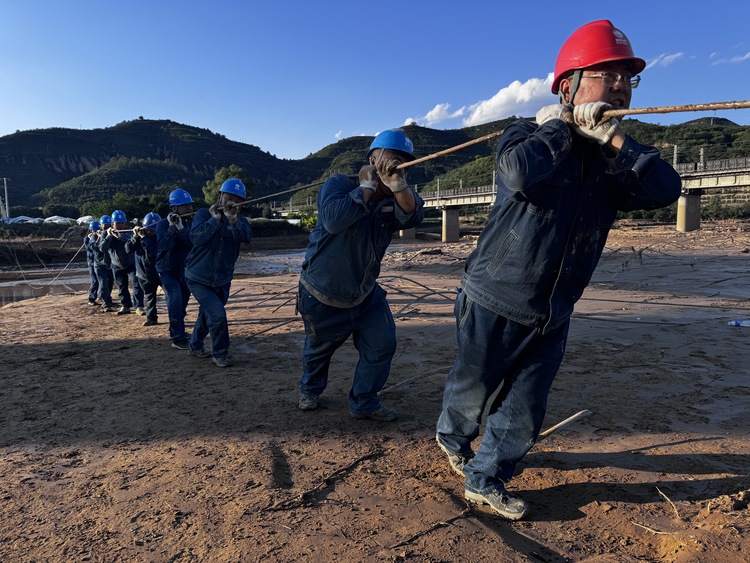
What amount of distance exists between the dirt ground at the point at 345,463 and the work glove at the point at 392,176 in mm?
1686

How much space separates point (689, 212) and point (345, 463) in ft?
130

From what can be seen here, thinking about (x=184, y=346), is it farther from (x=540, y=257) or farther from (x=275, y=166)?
(x=275, y=166)

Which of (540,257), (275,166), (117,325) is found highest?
(275,166)

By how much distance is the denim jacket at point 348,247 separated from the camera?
3463 mm

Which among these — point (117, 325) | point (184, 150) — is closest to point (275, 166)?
point (184, 150)

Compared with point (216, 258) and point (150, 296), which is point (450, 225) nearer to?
point (150, 296)

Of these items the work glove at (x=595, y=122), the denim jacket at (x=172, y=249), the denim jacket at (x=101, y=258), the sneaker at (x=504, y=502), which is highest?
the work glove at (x=595, y=122)

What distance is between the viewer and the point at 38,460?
324 cm

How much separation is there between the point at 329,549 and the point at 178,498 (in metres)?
0.98

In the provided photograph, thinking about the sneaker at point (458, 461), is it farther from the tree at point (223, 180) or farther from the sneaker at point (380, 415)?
the tree at point (223, 180)

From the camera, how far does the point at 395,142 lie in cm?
335

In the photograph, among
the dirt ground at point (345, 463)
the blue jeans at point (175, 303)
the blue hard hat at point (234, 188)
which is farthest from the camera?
the blue jeans at point (175, 303)

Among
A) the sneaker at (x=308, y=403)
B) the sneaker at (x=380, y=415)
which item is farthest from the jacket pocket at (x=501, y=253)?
the sneaker at (x=308, y=403)

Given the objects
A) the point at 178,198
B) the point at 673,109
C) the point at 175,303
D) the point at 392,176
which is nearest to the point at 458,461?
the point at 392,176
